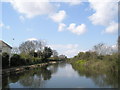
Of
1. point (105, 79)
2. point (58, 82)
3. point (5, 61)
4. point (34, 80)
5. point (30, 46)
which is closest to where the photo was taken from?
point (58, 82)

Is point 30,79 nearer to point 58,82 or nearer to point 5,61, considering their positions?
point 58,82

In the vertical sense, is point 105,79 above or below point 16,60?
below

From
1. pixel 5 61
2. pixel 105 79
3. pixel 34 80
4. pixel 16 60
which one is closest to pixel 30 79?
pixel 34 80

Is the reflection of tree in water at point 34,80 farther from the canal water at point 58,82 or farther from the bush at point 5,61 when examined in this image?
the bush at point 5,61

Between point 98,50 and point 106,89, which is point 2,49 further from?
point 106,89

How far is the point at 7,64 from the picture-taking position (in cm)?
3120

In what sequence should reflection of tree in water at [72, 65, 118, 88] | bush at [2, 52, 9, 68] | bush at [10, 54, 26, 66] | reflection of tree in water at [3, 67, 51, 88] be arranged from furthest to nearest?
bush at [10, 54, 26, 66], bush at [2, 52, 9, 68], reflection of tree in water at [3, 67, 51, 88], reflection of tree in water at [72, 65, 118, 88]

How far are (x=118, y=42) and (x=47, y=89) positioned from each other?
16990 mm

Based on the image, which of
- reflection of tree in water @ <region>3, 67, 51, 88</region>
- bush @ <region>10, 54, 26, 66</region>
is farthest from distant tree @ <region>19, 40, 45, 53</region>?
reflection of tree in water @ <region>3, 67, 51, 88</region>

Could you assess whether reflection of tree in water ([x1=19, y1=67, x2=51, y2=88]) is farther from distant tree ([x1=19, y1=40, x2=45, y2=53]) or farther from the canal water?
distant tree ([x1=19, y1=40, x2=45, y2=53])

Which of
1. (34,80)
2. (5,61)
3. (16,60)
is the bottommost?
(34,80)

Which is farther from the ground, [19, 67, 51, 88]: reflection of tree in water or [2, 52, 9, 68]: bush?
[2, 52, 9, 68]: bush

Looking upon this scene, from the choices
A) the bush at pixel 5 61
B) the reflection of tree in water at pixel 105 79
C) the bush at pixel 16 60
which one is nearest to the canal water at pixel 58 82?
the reflection of tree in water at pixel 105 79

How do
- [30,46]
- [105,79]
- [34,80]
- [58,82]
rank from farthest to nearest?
1. [30,46]
2. [34,80]
3. [105,79]
4. [58,82]
